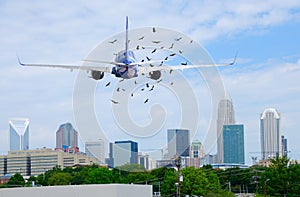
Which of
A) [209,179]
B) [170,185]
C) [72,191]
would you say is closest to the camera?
[72,191]

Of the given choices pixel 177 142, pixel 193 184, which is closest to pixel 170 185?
pixel 193 184

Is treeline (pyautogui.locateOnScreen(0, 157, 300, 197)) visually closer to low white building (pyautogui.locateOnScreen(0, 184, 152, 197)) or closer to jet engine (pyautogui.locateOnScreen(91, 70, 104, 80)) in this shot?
low white building (pyautogui.locateOnScreen(0, 184, 152, 197))

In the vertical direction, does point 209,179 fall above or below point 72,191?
below

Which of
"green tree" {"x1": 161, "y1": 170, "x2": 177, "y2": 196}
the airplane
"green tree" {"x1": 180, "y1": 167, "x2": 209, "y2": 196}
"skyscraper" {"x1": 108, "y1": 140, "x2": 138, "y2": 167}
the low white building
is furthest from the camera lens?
"green tree" {"x1": 161, "y1": 170, "x2": 177, "y2": 196}

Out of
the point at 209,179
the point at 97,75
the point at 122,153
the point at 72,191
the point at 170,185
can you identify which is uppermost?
the point at 97,75

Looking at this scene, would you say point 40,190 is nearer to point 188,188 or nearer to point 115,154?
point 115,154

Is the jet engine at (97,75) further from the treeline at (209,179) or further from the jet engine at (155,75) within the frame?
the treeline at (209,179)

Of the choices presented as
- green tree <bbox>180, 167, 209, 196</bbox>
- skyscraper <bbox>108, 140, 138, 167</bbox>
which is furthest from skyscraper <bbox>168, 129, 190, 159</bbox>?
green tree <bbox>180, 167, 209, 196</bbox>

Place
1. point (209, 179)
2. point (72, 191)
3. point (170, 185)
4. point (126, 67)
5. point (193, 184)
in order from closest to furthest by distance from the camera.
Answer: point (126, 67) → point (72, 191) → point (193, 184) → point (170, 185) → point (209, 179)

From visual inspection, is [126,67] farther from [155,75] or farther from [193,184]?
[193,184]
